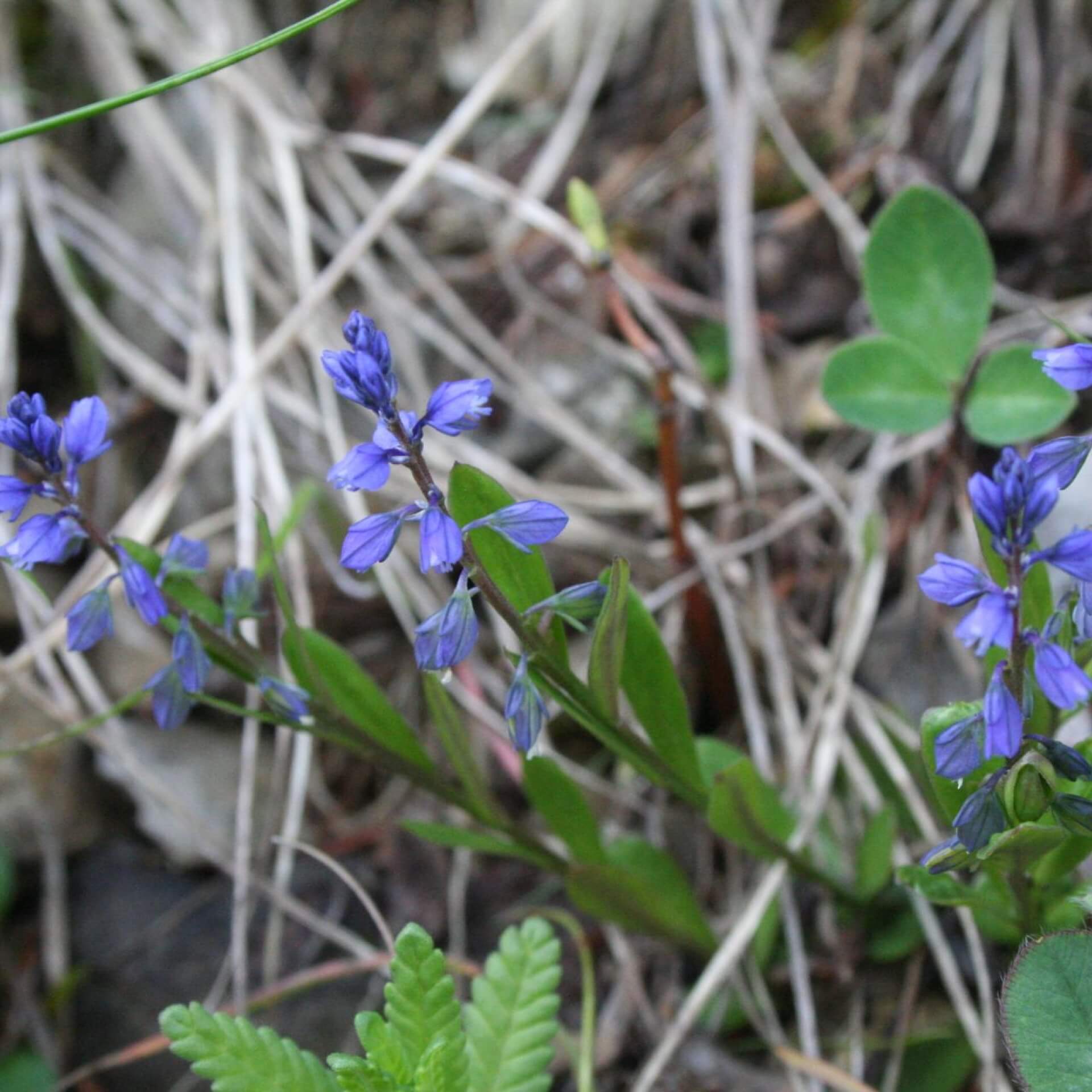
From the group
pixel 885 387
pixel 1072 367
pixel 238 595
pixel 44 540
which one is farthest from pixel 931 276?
pixel 44 540

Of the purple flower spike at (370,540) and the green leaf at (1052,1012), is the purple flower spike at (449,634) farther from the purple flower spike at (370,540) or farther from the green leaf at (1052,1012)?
the green leaf at (1052,1012)

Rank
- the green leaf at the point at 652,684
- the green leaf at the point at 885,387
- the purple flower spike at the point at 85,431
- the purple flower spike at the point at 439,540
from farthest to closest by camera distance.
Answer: the green leaf at the point at 885,387 < the green leaf at the point at 652,684 < the purple flower spike at the point at 85,431 < the purple flower spike at the point at 439,540

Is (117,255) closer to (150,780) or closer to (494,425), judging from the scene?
(494,425)

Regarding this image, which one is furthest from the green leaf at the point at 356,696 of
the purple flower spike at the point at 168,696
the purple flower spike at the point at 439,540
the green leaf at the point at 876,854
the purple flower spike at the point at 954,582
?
the purple flower spike at the point at 954,582

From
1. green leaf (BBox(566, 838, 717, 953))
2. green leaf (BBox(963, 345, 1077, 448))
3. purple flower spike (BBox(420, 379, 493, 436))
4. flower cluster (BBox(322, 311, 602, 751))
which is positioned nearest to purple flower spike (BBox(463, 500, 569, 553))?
flower cluster (BBox(322, 311, 602, 751))

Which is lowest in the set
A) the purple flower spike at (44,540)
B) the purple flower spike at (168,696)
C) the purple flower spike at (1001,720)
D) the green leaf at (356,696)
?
the green leaf at (356,696)

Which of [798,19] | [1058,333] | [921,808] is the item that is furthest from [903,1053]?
[798,19]

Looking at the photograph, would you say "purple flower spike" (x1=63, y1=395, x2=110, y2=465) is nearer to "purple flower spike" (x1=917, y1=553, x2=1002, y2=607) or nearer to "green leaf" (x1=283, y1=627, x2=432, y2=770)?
"green leaf" (x1=283, y1=627, x2=432, y2=770)
